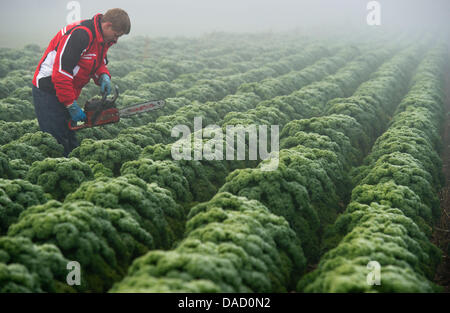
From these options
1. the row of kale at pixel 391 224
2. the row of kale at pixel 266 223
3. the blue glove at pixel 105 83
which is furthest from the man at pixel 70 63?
the row of kale at pixel 391 224

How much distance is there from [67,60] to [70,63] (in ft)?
0.31

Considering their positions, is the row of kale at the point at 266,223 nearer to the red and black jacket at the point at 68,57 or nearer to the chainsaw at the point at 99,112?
the chainsaw at the point at 99,112

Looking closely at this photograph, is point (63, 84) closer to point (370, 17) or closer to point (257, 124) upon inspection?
point (257, 124)

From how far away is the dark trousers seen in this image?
9.64m

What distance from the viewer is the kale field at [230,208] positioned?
5223 mm

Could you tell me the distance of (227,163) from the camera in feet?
34.2

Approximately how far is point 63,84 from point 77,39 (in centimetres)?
113

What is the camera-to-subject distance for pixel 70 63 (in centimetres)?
917

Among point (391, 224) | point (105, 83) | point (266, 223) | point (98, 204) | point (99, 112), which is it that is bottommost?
point (391, 224)

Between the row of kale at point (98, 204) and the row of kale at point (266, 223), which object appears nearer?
the row of kale at point (266, 223)

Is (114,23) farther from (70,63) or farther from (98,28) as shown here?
(70,63)

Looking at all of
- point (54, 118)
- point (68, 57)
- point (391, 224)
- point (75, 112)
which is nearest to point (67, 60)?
point (68, 57)

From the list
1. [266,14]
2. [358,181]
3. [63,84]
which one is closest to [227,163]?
[358,181]
